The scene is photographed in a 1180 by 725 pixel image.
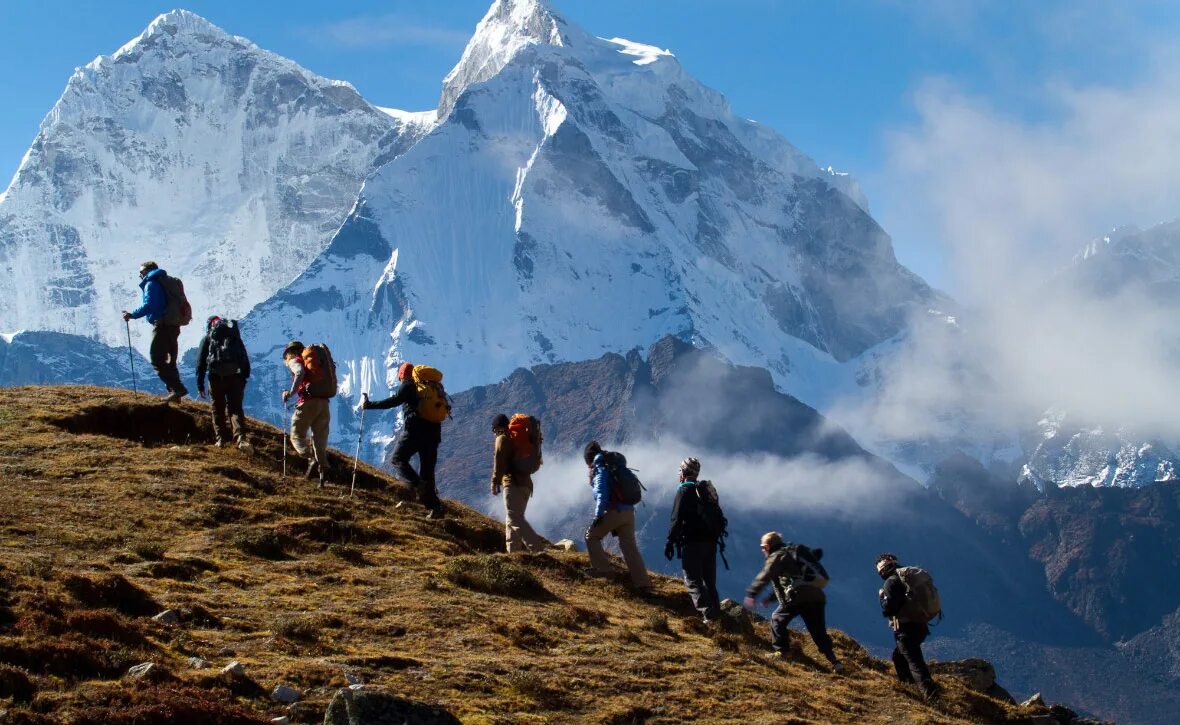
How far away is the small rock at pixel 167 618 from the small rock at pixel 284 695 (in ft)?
7.65

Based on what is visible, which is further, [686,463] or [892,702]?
[686,463]

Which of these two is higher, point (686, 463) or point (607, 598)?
point (686, 463)

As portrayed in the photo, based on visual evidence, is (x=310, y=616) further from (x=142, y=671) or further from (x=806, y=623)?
(x=806, y=623)

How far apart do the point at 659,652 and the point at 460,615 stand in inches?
101

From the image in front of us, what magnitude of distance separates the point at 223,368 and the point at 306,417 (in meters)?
1.72

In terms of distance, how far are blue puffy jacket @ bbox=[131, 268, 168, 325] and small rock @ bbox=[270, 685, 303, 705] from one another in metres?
14.0

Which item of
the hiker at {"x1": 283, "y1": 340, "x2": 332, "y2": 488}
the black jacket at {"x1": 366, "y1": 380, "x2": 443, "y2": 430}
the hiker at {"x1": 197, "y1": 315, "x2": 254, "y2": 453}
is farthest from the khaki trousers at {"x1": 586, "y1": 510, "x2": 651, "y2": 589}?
the hiker at {"x1": 197, "y1": 315, "x2": 254, "y2": 453}

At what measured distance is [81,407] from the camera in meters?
26.1

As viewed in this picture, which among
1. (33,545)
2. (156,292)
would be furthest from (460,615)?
(156,292)

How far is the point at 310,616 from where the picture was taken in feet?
51.1

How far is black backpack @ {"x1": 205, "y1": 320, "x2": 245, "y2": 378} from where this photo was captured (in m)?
23.9

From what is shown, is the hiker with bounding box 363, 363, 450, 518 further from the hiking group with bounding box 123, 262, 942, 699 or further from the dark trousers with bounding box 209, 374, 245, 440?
the dark trousers with bounding box 209, 374, 245, 440

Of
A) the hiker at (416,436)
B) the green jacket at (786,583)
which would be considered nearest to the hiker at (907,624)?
the green jacket at (786,583)

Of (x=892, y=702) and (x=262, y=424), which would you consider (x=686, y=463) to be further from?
(x=262, y=424)
